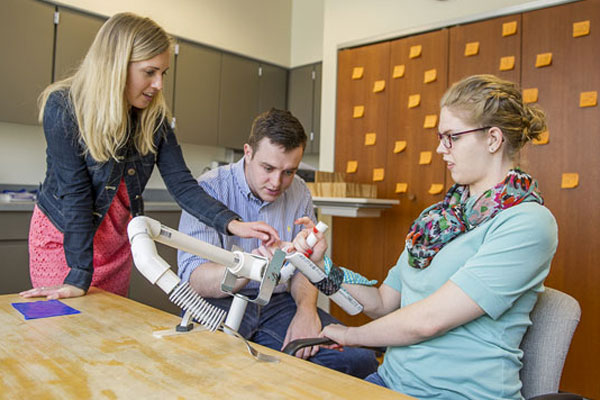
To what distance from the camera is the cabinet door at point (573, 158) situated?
2.66 meters

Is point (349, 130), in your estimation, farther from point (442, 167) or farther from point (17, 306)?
point (17, 306)

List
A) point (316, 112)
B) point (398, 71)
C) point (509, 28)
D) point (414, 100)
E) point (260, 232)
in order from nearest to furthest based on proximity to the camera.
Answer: point (260, 232) < point (509, 28) < point (414, 100) < point (398, 71) < point (316, 112)

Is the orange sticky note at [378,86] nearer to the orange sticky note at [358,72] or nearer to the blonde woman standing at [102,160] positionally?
the orange sticky note at [358,72]

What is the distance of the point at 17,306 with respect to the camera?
1.26 meters

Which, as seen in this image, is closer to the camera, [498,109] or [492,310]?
[492,310]

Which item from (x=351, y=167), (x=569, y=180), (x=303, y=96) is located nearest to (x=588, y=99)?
(x=569, y=180)

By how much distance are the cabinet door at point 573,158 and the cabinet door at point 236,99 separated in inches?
103

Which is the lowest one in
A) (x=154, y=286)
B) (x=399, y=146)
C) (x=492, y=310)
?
(x=154, y=286)

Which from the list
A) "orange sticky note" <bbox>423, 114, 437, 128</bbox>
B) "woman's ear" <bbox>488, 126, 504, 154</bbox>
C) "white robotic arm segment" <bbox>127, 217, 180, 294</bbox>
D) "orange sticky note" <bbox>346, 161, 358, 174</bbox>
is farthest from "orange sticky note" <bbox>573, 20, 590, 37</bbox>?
"white robotic arm segment" <bbox>127, 217, 180, 294</bbox>

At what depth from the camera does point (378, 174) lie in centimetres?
357

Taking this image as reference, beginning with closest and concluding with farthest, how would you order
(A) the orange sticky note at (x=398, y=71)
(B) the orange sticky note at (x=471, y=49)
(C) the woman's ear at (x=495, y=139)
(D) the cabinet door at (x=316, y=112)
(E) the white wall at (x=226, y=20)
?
(C) the woman's ear at (x=495, y=139), (B) the orange sticky note at (x=471, y=49), (A) the orange sticky note at (x=398, y=71), (E) the white wall at (x=226, y=20), (D) the cabinet door at (x=316, y=112)

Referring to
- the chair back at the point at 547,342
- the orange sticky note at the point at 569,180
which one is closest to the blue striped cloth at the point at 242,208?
the chair back at the point at 547,342

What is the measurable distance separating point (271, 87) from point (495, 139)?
13.3 feet

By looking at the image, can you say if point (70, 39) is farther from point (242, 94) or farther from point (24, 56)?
point (242, 94)
